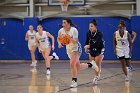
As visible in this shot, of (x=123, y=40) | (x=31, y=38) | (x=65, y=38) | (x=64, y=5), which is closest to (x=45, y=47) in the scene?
(x=123, y=40)

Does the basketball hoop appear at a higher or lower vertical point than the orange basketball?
higher

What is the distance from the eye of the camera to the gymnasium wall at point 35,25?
71.2ft

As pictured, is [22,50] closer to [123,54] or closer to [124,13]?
[124,13]

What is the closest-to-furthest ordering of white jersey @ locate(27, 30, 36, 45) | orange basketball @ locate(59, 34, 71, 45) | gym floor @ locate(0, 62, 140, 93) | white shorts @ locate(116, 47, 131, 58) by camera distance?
gym floor @ locate(0, 62, 140, 93) → orange basketball @ locate(59, 34, 71, 45) → white shorts @ locate(116, 47, 131, 58) → white jersey @ locate(27, 30, 36, 45)

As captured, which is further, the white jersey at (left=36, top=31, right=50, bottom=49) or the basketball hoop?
the basketball hoop

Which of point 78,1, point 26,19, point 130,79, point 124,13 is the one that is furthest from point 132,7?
point 130,79

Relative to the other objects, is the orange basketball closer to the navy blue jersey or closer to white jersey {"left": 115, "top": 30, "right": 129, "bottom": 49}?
the navy blue jersey

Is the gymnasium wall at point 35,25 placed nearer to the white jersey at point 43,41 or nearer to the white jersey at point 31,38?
the white jersey at point 31,38

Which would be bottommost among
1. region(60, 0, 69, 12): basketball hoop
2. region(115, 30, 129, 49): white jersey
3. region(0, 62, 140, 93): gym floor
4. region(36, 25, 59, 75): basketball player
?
region(0, 62, 140, 93): gym floor

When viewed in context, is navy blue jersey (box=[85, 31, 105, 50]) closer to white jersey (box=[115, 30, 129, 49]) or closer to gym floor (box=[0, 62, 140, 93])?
white jersey (box=[115, 30, 129, 49])

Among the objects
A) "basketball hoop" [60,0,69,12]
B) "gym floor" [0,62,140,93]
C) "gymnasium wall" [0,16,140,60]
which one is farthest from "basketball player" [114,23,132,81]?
"basketball hoop" [60,0,69,12]

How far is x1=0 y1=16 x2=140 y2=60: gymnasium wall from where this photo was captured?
21.7 m

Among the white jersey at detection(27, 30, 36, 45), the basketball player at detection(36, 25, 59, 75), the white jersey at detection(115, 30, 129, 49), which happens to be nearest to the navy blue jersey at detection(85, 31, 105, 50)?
the white jersey at detection(115, 30, 129, 49)

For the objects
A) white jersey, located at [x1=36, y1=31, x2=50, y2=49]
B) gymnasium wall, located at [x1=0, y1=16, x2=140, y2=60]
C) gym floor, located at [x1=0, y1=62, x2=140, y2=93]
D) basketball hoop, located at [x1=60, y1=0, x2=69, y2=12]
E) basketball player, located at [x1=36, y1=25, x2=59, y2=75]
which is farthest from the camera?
basketball hoop, located at [x1=60, y1=0, x2=69, y2=12]
